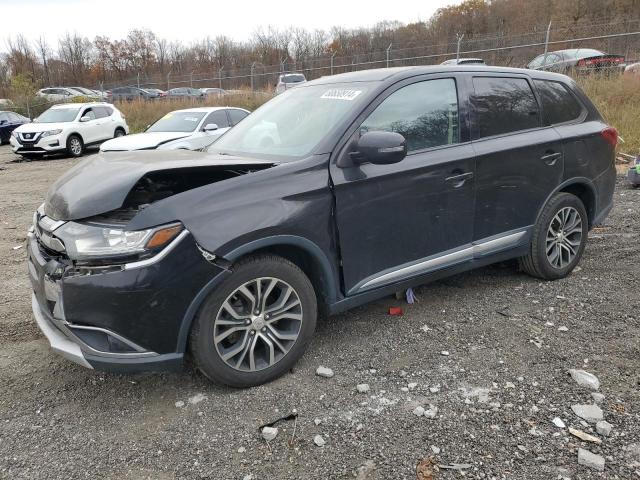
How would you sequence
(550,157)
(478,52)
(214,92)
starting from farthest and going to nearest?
(214,92) < (478,52) < (550,157)

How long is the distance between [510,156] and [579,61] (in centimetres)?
1264

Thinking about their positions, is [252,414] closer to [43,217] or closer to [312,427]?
[312,427]

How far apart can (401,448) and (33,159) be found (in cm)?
1773

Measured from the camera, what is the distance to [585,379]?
116 inches

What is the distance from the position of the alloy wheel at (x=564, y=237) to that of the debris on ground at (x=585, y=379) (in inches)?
59.5

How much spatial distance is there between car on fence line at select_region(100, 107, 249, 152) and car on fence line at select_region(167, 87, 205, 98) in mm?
14257

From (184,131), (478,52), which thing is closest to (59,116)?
(184,131)

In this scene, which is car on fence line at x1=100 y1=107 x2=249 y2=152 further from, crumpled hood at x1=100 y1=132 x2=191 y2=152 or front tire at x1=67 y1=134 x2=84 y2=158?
front tire at x1=67 y1=134 x2=84 y2=158

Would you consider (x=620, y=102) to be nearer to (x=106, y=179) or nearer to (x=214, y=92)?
(x=106, y=179)

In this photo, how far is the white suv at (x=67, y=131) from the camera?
51.6ft

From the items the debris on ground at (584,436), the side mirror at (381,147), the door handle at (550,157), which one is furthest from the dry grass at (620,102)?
the debris on ground at (584,436)

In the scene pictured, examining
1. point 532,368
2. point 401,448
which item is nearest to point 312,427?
point 401,448

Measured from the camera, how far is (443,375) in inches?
121

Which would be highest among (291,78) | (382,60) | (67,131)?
(382,60)
